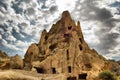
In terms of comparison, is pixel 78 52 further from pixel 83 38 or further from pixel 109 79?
pixel 109 79

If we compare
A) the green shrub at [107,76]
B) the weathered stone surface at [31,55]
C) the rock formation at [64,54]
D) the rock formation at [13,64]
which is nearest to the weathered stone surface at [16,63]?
the rock formation at [13,64]

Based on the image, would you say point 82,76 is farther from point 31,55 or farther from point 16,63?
point 31,55

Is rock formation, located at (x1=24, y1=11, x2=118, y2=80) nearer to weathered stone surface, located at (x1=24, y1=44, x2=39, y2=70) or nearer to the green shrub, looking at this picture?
weathered stone surface, located at (x1=24, y1=44, x2=39, y2=70)

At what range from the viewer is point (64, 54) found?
69.6 metres

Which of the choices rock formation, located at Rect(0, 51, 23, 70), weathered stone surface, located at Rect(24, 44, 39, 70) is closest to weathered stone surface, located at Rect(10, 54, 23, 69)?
rock formation, located at Rect(0, 51, 23, 70)

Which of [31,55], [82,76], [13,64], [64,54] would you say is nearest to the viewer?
[13,64]

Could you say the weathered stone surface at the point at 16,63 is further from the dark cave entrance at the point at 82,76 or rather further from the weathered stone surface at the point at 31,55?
the dark cave entrance at the point at 82,76

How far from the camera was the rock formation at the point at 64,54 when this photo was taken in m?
67.8

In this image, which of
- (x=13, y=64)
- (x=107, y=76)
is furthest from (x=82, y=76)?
(x=13, y=64)

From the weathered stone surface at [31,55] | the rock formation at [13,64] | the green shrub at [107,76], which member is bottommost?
the green shrub at [107,76]

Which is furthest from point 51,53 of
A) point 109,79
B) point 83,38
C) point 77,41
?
point 109,79

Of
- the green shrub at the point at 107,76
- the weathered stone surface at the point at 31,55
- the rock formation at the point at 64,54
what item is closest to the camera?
the green shrub at the point at 107,76

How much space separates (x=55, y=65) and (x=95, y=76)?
45.3 feet

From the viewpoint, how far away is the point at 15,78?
44.4 m
